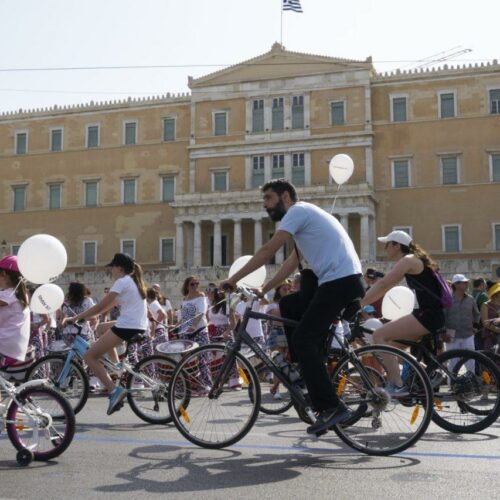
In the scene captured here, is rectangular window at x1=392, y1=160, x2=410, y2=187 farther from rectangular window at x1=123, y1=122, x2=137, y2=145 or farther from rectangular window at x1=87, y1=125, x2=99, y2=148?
rectangular window at x1=87, y1=125, x2=99, y2=148

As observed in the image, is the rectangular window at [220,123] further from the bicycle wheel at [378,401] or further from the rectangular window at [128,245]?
the bicycle wheel at [378,401]

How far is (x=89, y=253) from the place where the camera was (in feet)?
154

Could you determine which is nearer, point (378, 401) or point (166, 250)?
point (378, 401)

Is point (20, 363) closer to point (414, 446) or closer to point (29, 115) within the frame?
point (414, 446)

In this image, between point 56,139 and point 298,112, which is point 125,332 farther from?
point 56,139

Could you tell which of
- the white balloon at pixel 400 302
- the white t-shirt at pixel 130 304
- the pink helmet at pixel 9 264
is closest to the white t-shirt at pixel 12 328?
the pink helmet at pixel 9 264

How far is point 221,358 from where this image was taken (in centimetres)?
552

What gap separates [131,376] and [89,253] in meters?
41.1

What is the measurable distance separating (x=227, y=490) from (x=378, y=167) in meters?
38.7

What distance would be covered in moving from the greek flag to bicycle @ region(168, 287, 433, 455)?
114 feet

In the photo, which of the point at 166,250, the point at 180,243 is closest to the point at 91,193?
the point at 166,250

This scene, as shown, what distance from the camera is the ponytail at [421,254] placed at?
6.30 metres

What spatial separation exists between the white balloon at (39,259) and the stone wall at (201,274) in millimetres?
25962

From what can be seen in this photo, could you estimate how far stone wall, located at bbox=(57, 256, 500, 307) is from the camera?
33116 millimetres
